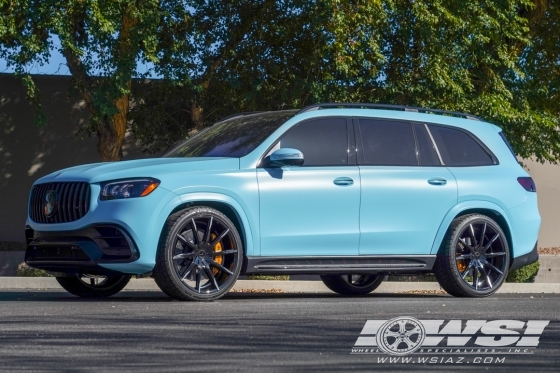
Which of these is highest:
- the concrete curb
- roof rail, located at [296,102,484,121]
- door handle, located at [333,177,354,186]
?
roof rail, located at [296,102,484,121]

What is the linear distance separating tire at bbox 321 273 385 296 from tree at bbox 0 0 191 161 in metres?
6.82

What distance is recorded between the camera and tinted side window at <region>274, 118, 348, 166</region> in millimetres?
10297

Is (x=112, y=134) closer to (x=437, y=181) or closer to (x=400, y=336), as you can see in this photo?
(x=437, y=181)

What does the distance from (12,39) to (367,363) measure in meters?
14.0

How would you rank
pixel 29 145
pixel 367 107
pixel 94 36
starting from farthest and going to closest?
pixel 29 145 < pixel 94 36 < pixel 367 107

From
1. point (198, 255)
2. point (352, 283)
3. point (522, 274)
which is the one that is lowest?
point (522, 274)

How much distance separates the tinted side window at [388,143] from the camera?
1071cm

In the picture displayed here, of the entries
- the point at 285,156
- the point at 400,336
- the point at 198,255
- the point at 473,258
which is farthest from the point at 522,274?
the point at 400,336

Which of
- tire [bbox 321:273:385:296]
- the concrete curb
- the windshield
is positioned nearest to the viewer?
the windshield

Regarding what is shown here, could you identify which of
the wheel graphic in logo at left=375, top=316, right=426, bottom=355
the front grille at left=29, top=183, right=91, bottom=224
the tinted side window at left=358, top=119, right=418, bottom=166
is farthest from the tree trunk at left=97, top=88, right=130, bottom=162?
the wheel graphic in logo at left=375, top=316, right=426, bottom=355

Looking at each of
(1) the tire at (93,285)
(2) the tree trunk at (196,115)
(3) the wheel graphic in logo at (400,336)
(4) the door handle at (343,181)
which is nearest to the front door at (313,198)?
(4) the door handle at (343,181)

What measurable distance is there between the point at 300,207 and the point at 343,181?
53 cm

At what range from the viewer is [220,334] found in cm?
699

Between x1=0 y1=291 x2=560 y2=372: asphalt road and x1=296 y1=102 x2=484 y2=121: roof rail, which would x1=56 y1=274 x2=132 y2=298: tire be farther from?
x1=296 y1=102 x2=484 y2=121: roof rail
